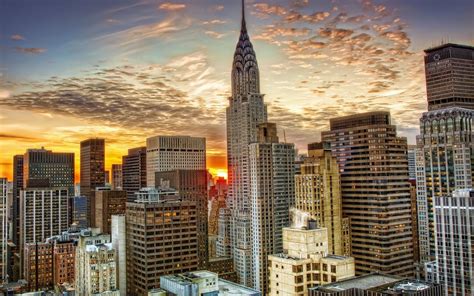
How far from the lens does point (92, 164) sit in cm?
9981

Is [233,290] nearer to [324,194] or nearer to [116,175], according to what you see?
[324,194]

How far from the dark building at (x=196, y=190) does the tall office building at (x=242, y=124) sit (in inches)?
149

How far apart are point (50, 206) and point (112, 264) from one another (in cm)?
4024

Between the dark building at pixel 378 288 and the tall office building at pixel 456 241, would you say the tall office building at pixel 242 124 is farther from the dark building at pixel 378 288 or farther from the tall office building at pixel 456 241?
the dark building at pixel 378 288

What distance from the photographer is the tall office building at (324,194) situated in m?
45.0

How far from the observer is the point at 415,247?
54094mm

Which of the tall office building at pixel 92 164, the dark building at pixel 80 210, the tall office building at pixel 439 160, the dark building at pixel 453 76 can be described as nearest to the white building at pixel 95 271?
the tall office building at pixel 439 160

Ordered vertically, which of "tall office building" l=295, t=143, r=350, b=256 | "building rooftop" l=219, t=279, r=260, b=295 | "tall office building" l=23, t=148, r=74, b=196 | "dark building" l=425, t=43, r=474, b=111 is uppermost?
"dark building" l=425, t=43, r=474, b=111

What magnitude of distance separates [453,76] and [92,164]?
7258cm

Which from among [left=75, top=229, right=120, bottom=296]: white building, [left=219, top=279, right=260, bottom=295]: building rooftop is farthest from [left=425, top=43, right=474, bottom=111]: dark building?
[left=75, top=229, right=120, bottom=296]: white building

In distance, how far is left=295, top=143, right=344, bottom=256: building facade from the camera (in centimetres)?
4503

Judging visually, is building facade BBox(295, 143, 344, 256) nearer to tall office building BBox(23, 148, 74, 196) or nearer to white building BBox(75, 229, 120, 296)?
white building BBox(75, 229, 120, 296)

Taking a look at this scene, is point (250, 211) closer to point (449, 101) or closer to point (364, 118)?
point (364, 118)

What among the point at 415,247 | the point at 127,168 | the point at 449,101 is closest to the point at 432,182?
the point at 415,247
